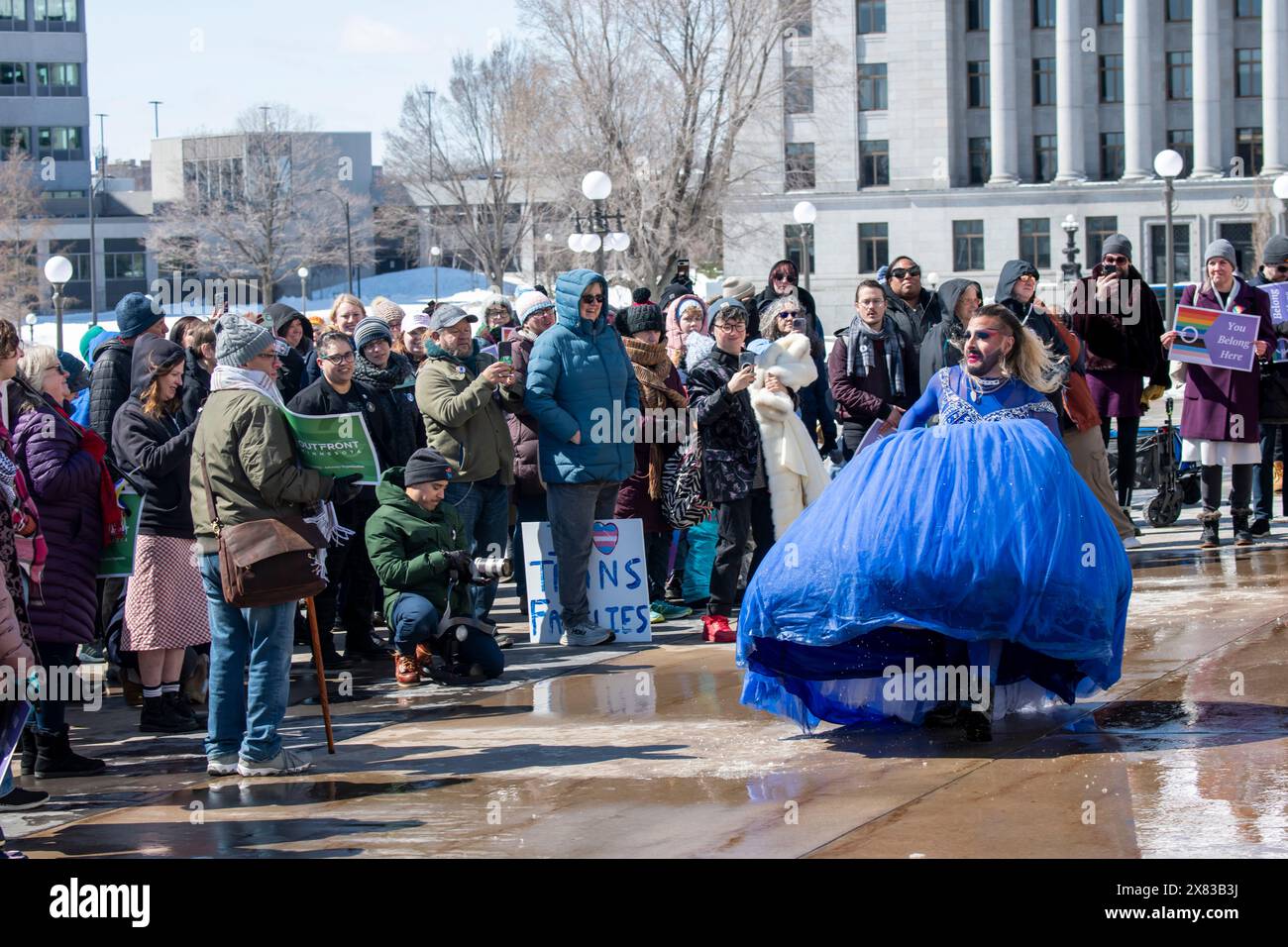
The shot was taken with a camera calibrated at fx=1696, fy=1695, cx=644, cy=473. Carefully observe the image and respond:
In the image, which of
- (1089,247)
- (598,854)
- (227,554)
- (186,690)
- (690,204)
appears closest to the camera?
(598,854)

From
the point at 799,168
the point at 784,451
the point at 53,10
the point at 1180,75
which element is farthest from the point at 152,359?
the point at 53,10

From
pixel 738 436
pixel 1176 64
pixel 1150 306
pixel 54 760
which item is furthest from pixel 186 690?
pixel 1176 64

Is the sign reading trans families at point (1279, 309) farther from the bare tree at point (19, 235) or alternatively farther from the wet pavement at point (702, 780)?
the bare tree at point (19, 235)

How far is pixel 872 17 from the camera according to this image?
73000 mm

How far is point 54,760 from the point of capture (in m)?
7.89

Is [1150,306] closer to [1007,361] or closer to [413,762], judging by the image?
[1007,361]

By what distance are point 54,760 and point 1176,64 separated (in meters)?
71.9

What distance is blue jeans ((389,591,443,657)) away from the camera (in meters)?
9.61

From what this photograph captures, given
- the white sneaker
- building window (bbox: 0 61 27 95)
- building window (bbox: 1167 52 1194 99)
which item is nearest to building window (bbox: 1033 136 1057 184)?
building window (bbox: 1167 52 1194 99)

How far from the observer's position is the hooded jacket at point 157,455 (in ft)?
28.4


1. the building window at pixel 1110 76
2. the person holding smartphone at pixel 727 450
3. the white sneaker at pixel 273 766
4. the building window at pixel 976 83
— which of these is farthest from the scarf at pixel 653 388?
the building window at pixel 1110 76

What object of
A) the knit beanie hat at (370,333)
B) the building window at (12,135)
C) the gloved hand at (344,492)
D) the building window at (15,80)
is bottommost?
the gloved hand at (344,492)

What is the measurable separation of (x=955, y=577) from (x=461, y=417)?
4.29m

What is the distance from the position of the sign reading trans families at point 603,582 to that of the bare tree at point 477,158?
206 feet
